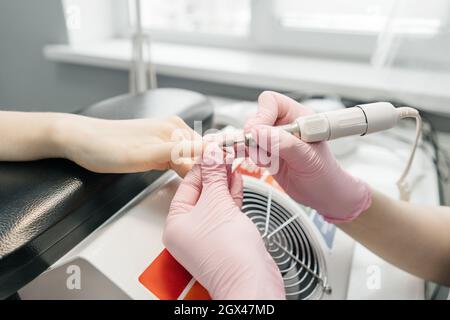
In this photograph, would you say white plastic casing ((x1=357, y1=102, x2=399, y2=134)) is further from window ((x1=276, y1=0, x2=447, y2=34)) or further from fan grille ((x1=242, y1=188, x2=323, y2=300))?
window ((x1=276, y1=0, x2=447, y2=34))

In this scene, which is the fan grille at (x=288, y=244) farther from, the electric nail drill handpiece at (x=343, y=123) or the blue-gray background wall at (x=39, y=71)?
the blue-gray background wall at (x=39, y=71)

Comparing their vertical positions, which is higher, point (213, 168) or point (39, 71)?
point (213, 168)

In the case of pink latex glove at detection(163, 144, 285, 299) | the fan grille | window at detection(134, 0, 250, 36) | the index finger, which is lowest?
the fan grille

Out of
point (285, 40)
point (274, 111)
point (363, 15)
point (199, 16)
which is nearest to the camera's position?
point (274, 111)

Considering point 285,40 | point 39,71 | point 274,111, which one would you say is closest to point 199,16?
point 285,40

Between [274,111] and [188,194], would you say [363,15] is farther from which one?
[188,194]

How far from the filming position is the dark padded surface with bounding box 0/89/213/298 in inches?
16.8

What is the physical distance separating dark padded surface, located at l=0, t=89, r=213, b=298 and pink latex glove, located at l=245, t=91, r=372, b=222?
21cm

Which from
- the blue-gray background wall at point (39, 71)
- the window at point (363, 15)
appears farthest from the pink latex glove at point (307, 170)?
the blue-gray background wall at point (39, 71)

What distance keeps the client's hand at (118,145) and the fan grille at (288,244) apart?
16 cm

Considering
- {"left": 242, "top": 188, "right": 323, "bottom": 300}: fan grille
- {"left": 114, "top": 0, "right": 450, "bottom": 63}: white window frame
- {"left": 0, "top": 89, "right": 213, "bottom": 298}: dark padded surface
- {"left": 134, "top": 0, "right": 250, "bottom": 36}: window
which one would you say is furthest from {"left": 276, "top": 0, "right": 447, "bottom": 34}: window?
{"left": 0, "top": 89, "right": 213, "bottom": 298}: dark padded surface

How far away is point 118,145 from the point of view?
0.52 metres

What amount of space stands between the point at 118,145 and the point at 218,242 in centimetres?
20

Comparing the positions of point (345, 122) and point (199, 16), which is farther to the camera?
point (199, 16)
